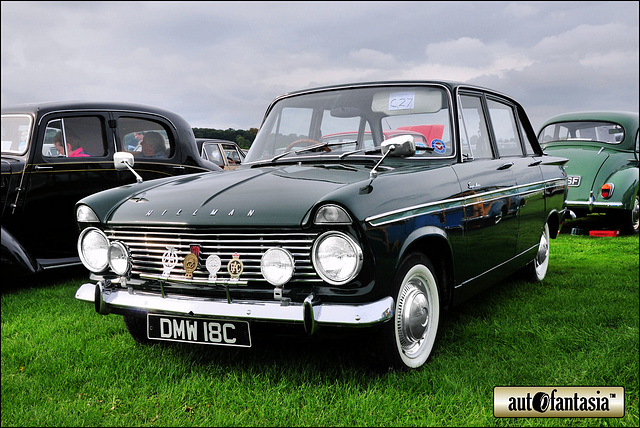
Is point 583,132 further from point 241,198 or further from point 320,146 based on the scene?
point 241,198

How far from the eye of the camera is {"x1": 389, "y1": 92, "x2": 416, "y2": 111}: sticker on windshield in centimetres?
404

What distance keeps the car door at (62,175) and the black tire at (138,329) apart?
2530 millimetres

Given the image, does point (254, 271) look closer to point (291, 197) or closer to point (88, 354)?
point (291, 197)

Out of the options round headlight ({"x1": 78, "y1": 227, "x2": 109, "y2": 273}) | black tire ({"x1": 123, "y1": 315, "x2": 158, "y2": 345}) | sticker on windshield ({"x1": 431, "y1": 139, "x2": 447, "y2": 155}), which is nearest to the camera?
round headlight ({"x1": 78, "y1": 227, "x2": 109, "y2": 273})

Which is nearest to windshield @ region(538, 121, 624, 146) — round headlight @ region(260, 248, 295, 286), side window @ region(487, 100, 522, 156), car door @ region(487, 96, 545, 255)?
car door @ region(487, 96, 545, 255)

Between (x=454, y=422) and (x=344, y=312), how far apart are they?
2.35 ft

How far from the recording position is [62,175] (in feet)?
19.7

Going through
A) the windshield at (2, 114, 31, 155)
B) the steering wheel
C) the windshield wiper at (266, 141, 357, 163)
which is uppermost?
the windshield at (2, 114, 31, 155)

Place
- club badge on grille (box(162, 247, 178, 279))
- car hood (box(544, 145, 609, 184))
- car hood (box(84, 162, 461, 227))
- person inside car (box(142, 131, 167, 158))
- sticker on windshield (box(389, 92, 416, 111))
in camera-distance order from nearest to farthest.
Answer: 1. car hood (box(84, 162, 461, 227))
2. club badge on grille (box(162, 247, 178, 279))
3. sticker on windshield (box(389, 92, 416, 111))
4. person inside car (box(142, 131, 167, 158))
5. car hood (box(544, 145, 609, 184))

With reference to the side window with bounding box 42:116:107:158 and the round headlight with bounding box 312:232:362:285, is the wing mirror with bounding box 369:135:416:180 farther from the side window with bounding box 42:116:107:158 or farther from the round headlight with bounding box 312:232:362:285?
the side window with bounding box 42:116:107:158

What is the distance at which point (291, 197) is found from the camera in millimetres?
2949

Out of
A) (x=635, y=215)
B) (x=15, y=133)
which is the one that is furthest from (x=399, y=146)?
(x=635, y=215)

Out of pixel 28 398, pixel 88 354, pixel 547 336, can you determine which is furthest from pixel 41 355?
pixel 547 336

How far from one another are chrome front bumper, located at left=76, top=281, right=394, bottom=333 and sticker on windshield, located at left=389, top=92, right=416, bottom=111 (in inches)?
67.4
